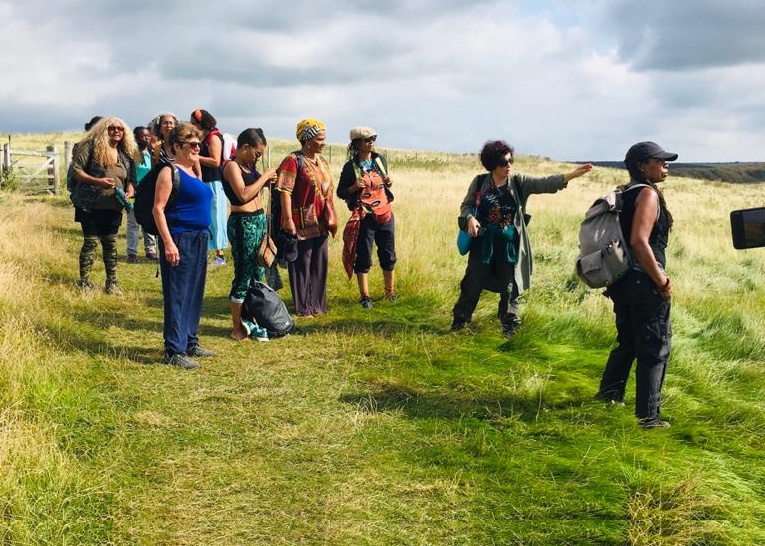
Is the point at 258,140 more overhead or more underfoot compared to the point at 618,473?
more overhead

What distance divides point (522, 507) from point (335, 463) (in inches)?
43.2

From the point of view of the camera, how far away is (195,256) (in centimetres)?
554

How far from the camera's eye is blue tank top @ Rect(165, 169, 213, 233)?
536 centimetres

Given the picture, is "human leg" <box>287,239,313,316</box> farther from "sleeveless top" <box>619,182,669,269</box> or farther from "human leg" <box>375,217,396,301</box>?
"sleeveless top" <box>619,182,669,269</box>

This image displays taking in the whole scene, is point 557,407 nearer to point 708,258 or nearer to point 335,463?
point 335,463

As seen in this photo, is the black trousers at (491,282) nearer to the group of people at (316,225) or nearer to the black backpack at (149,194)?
the group of people at (316,225)

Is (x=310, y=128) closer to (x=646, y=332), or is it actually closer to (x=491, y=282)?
(x=491, y=282)

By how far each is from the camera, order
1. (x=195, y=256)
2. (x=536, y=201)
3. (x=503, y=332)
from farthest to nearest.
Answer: (x=536, y=201) < (x=503, y=332) < (x=195, y=256)

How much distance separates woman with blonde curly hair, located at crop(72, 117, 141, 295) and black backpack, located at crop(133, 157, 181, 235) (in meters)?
2.54

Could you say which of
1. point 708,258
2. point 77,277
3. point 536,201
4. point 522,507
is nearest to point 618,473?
point 522,507

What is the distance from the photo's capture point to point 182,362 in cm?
560

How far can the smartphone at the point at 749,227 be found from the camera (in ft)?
11.0

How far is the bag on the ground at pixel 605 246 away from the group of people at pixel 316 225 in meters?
0.07

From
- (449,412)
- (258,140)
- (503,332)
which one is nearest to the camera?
(449,412)
